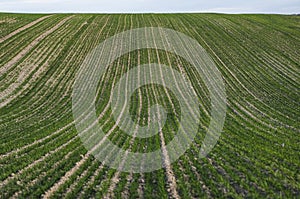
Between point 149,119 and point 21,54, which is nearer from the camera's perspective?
point 149,119

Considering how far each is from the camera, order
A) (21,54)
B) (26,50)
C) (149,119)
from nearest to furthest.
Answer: (149,119) < (21,54) < (26,50)

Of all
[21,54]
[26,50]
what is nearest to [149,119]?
[21,54]

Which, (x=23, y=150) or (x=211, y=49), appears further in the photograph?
(x=211, y=49)

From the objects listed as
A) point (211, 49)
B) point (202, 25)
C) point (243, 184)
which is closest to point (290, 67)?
point (211, 49)

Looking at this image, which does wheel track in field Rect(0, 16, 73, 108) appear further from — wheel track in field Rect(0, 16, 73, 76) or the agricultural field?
the agricultural field

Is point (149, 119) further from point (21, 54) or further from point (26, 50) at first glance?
point (26, 50)

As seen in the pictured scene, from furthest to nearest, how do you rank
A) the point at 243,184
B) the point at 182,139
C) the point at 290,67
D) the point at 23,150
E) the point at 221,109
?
the point at 290,67
the point at 221,109
the point at 182,139
the point at 23,150
the point at 243,184

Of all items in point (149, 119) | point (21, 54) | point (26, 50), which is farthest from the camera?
point (26, 50)

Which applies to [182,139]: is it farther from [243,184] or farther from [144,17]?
[144,17]
